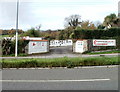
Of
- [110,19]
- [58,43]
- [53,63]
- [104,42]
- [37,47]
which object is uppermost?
[110,19]

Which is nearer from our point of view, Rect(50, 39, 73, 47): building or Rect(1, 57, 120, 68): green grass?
Rect(1, 57, 120, 68): green grass

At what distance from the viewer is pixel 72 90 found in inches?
214

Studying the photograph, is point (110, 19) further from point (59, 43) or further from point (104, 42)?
point (104, 42)

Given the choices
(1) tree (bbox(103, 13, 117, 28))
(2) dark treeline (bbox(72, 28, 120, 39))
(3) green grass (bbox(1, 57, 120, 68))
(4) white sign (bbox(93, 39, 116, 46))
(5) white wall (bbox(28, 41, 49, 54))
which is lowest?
(3) green grass (bbox(1, 57, 120, 68))

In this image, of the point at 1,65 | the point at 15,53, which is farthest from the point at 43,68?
the point at 15,53

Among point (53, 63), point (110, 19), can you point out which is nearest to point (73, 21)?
point (110, 19)

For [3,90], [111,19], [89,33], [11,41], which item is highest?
[111,19]

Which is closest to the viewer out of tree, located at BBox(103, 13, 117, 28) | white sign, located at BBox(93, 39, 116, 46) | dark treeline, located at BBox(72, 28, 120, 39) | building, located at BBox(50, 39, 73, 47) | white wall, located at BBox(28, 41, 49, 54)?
white wall, located at BBox(28, 41, 49, 54)

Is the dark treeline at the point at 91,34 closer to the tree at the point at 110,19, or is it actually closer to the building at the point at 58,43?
the building at the point at 58,43

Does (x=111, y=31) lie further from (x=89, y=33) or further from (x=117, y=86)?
(x=117, y=86)

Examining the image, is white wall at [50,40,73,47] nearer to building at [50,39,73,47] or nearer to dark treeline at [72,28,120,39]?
building at [50,39,73,47]

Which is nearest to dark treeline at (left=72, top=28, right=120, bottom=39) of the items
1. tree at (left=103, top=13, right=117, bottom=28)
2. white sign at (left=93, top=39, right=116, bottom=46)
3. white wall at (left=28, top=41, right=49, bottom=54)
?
white sign at (left=93, top=39, right=116, bottom=46)

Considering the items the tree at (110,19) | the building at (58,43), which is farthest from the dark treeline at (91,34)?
the tree at (110,19)

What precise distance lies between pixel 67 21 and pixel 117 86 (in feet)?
162
